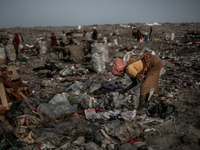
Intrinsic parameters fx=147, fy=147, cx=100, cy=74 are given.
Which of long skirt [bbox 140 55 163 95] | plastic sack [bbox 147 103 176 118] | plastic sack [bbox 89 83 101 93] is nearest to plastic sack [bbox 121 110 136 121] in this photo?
plastic sack [bbox 147 103 176 118]

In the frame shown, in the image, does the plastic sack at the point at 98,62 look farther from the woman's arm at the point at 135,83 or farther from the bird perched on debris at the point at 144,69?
the bird perched on debris at the point at 144,69

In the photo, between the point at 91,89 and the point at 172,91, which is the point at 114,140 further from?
the point at 172,91

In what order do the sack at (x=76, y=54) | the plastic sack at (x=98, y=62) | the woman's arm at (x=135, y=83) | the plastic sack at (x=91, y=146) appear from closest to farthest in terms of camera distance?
1. the plastic sack at (x=91, y=146)
2. the woman's arm at (x=135, y=83)
3. the plastic sack at (x=98, y=62)
4. the sack at (x=76, y=54)

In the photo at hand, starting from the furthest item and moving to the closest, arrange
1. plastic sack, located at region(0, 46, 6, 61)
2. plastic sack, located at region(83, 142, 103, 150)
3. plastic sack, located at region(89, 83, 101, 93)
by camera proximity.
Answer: plastic sack, located at region(0, 46, 6, 61) < plastic sack, located at region(89, 83, 101, 93) < plastic sack, located at region(83, 142, 103, 150)

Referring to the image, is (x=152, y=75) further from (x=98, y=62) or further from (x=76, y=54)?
(x=76, y=54)

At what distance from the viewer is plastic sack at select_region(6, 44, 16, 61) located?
8.14 metres

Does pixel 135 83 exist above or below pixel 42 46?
below

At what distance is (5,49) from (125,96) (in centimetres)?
779

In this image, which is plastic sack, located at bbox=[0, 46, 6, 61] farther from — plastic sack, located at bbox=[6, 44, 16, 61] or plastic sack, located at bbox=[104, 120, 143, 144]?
plastic sack, located at bbox=[104, 120, 143, 144]

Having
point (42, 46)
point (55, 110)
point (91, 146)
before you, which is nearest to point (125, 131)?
point (91, 146)

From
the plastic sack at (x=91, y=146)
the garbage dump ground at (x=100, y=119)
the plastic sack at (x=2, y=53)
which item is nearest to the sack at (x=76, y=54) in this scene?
the garbage dump ground at (x=100, y=119)

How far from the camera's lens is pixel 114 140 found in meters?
2.22

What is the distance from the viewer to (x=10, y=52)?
8.20 meters

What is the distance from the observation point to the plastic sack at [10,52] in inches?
320
